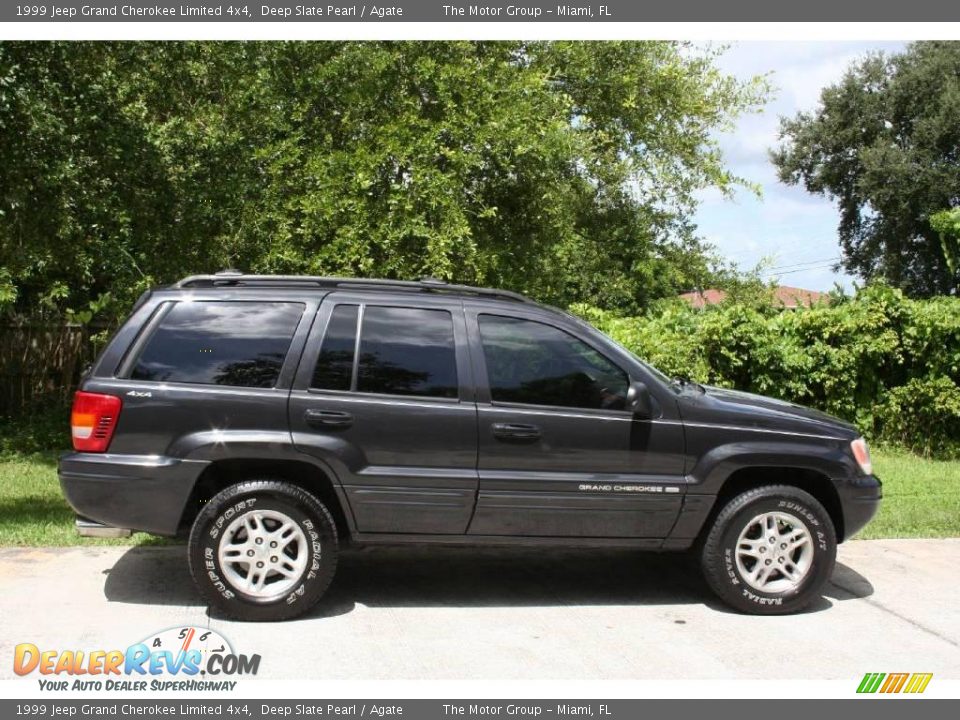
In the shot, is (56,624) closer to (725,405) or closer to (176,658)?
(176,658)

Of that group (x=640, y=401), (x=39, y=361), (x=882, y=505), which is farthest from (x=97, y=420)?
(x=39, y=361)

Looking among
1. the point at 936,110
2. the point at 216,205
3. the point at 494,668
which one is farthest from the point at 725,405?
the point at 936,110

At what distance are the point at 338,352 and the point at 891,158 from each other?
2831 cm

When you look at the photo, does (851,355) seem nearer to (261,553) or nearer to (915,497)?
(915,497)

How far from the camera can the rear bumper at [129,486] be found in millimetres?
5668

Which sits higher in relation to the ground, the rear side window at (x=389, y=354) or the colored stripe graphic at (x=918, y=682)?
the rear side window at (x=389, y=354)

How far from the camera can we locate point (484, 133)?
11000mm

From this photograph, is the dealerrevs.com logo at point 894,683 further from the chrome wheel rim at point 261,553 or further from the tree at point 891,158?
the tree at point 891,158

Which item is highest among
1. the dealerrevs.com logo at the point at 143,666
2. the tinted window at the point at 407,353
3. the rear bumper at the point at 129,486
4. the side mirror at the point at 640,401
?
the tinted window at the point at 407,353

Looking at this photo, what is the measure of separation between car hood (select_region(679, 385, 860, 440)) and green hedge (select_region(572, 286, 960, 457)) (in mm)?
5477

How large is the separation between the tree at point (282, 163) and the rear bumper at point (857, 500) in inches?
214

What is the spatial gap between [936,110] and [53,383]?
26.4m

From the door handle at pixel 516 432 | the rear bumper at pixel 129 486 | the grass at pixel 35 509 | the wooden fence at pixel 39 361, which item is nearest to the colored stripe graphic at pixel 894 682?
the door handle at pixel 516 432

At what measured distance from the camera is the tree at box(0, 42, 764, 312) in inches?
404
